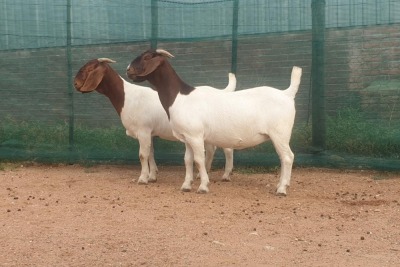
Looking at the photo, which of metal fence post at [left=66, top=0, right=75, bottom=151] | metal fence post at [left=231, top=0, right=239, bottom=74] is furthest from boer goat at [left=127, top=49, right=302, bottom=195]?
metal fence post at [left=66, top=0, right=75, bottom=151]

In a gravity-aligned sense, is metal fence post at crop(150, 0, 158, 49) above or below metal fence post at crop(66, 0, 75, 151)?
above

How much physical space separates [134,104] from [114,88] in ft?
1.08

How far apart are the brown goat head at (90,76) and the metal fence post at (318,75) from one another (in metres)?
2.72

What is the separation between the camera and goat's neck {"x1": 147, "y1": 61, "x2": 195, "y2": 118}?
8805 millimetres

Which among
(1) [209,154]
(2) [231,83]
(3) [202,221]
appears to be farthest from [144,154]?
(3) [202,221]

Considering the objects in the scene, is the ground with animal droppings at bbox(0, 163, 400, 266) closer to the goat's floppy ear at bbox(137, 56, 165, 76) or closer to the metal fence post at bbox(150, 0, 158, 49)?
the goat's floppy ear at bbox(137, 56, 165, 76)

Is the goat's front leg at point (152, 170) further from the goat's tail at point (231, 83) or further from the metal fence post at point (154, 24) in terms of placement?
the metal fence post at point (154, 24)

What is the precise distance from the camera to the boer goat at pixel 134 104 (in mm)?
9500

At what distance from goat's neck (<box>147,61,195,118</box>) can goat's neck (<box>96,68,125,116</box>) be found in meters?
0.83

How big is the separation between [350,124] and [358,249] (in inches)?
167

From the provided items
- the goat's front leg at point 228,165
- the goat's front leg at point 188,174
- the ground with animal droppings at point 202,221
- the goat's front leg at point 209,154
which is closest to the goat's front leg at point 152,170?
the ground with animal droppings at point 202,221

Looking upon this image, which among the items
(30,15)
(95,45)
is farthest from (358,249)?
(30,15)

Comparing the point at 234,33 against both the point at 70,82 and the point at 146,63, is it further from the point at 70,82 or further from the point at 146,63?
the point at 70,82

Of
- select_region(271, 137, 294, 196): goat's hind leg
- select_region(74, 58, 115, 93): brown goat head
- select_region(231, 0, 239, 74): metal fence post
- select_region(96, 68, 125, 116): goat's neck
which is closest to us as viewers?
select_region(271, 137, 294, 196): goat's hind leg
